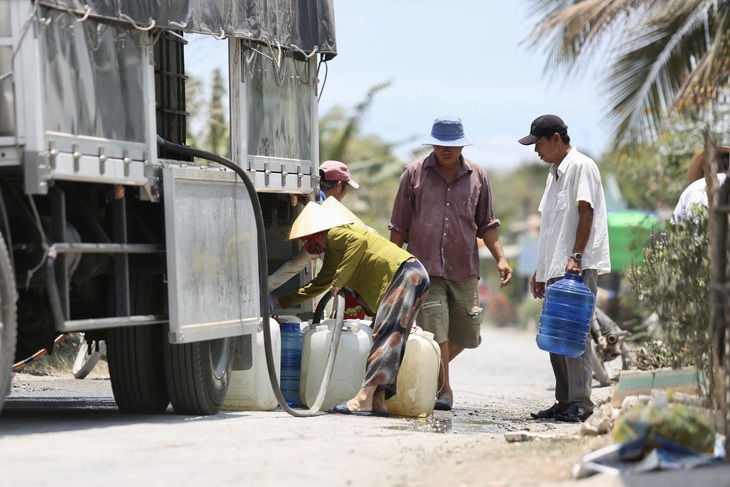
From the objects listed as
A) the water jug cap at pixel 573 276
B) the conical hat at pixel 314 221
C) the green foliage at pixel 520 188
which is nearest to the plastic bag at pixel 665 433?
the water jug cap at pixel 573 276

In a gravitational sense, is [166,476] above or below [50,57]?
below

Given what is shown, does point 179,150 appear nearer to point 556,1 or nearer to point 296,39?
point 296,39

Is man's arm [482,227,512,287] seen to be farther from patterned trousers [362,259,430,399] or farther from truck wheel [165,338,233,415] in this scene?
truck wheel [165,338,233,415]

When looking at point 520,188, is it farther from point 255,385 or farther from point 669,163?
point 255,385

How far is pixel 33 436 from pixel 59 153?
1543mm

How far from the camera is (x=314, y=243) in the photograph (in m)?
9.75

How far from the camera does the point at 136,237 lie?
8.87 meters

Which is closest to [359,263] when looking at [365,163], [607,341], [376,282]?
[376,282]

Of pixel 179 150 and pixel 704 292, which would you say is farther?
pixel 179 150

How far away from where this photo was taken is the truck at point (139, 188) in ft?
24.5

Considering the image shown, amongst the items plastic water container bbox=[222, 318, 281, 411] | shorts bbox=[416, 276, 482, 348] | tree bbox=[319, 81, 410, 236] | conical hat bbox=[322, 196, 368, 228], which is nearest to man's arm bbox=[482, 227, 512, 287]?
shorts bbox=[416, 276, 482, 348]

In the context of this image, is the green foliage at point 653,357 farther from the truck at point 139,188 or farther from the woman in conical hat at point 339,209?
the truck at point 139,188

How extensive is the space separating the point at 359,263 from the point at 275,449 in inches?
105

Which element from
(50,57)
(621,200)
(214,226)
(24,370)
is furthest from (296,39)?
(621,200)
